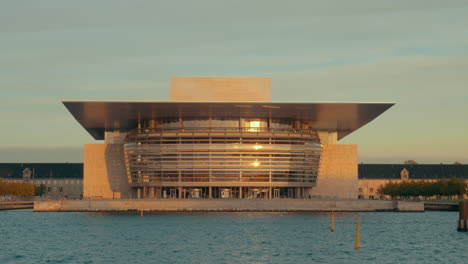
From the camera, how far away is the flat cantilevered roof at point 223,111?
86.2 m

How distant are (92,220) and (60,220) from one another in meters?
2.99

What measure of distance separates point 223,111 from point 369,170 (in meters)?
93.0

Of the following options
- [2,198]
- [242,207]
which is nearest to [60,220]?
[242,207]

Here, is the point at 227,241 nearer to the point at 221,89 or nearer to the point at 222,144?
the point at 222,144

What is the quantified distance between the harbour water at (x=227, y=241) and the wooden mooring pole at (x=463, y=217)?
4.74 feet

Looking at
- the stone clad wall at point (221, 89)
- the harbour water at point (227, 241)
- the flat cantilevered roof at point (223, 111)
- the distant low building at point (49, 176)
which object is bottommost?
the harbour water at point (227, 241)

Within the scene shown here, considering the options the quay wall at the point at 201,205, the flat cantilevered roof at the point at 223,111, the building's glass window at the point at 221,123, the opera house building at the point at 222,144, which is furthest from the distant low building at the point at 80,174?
the building's glass window at the point at 221,123

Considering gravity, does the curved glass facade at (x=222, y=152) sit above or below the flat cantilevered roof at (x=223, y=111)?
below

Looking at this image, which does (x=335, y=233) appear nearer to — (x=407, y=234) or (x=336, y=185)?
(x=407, y=234)

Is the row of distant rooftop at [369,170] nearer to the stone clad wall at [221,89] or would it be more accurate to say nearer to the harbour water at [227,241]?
the stone clad wall at [221,89]

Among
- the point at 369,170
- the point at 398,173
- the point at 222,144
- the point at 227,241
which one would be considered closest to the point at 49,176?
the point at 369,170

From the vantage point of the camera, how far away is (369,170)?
7082 inches

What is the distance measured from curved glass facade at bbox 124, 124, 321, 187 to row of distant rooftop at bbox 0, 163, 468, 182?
3251 inches

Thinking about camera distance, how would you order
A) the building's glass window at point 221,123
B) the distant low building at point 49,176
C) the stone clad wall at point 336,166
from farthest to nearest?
1. the distant low building at point 49,176
2. the stone clad wall at point 336,166
3. the building's glass window at point 221,123
